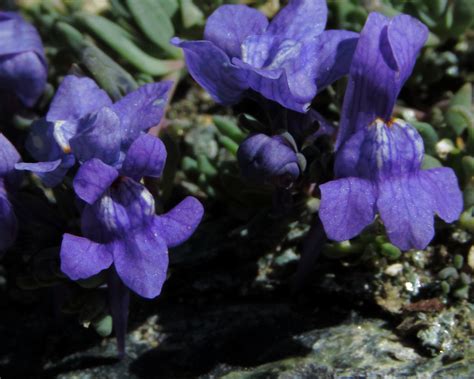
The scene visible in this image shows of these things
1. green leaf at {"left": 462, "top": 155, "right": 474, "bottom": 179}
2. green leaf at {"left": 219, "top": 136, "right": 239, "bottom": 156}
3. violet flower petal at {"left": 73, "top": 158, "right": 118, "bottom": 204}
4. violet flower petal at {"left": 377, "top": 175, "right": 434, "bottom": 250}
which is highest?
violet flower petal at {"left": 377, "top": 175, "right": 434, "bottom": 250}

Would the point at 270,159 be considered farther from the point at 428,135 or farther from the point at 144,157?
the point at 428,135

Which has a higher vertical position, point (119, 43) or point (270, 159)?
point (270, 159)

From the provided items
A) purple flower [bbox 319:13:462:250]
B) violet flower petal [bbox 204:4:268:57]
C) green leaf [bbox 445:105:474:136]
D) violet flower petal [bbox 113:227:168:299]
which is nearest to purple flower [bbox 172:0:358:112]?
violet flower petal [bbox 204:4:268:57]

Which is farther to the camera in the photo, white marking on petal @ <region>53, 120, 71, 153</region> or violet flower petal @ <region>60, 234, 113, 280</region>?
white marking on petal @ <region>53, 120, 71, 153</region>

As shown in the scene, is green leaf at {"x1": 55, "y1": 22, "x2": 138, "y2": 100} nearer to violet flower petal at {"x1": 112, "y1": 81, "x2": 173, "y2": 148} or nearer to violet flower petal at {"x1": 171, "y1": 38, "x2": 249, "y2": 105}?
violet flower petal at {"x1": 112, "y1": 81, "x2": 173, "y2": 148}

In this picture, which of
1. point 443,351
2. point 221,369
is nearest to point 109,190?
point 221,369

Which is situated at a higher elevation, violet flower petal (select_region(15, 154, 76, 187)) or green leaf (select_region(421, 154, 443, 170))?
green leaf (select_region(421, 154, 443, 170))

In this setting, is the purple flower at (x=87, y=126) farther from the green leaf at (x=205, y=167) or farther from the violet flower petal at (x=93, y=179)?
the green leaf at (x=205, y=167)

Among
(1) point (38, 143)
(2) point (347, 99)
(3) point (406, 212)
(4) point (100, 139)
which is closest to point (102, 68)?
(1) point (38, 143)
